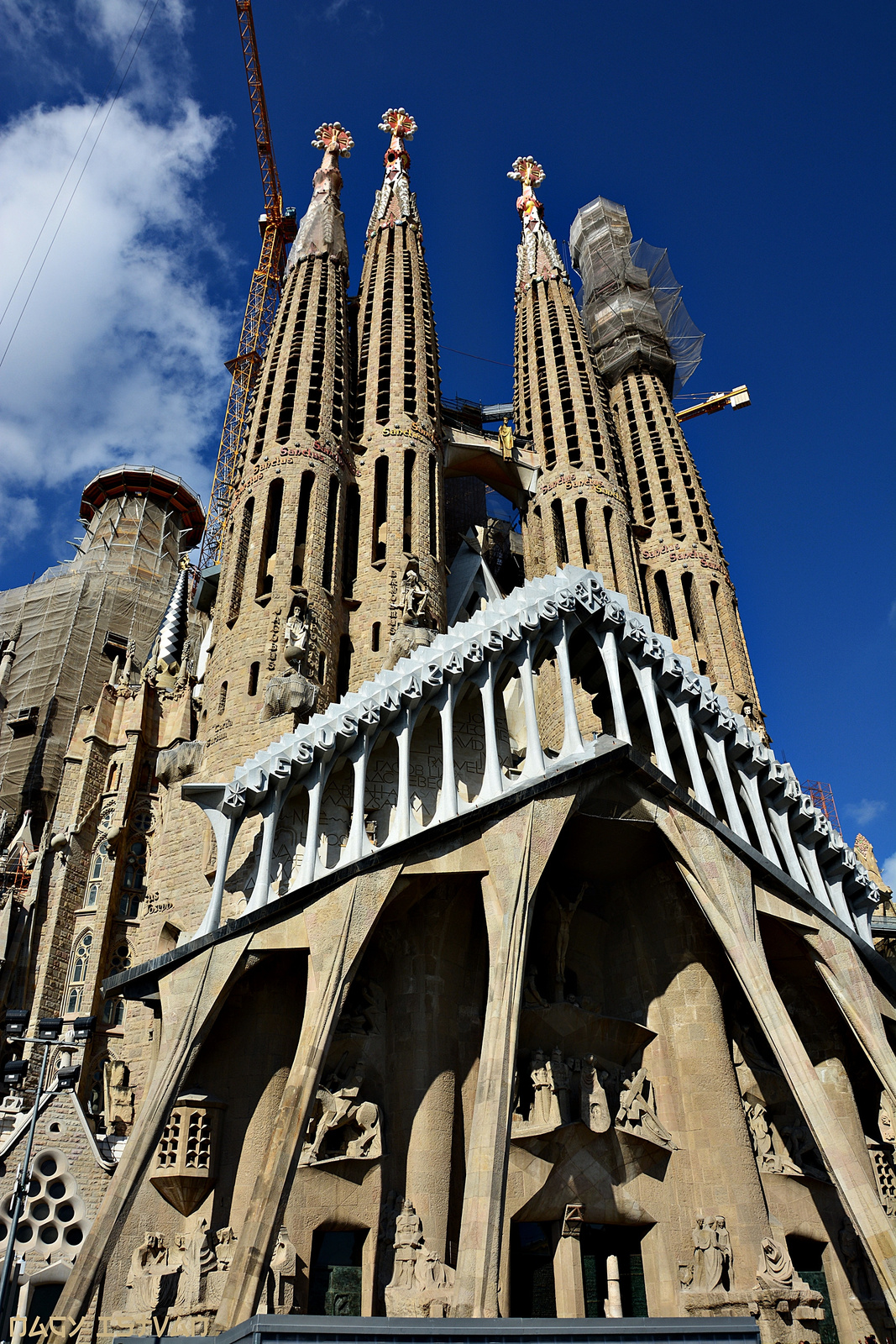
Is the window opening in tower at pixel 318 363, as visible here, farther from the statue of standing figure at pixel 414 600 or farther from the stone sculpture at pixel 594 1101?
the stone sculpture at pixel 594 1101

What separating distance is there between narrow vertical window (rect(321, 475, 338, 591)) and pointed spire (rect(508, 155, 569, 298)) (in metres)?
17.4

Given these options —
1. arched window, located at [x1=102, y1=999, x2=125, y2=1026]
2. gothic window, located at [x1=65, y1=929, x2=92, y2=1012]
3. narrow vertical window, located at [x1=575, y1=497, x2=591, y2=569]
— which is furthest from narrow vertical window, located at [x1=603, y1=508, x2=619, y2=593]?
arched window, located at [x1=102, y1=999, x2=125, y2=1026]

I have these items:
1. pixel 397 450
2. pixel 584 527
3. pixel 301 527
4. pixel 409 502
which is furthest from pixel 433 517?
pixel 584 527

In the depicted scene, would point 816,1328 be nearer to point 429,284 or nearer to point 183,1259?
point 183,1259

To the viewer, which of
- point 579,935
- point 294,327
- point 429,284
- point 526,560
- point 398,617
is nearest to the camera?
point 579,935

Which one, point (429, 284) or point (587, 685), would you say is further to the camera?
point (429, 284)

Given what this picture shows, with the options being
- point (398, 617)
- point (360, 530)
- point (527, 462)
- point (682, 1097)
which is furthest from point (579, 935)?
point (527, 462)

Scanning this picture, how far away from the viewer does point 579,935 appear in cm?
1905

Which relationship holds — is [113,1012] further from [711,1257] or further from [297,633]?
[711,1257]

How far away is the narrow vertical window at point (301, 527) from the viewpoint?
22.7 meters

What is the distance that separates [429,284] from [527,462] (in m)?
7.17

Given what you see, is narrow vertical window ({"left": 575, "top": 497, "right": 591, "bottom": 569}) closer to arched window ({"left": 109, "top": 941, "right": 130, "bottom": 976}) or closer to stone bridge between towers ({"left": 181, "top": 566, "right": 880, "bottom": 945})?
stone bridge between towers ({"left": 181, "top": 566, "right": 880, "bottom": 945})

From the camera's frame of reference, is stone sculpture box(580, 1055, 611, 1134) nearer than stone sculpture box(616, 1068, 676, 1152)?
Yes

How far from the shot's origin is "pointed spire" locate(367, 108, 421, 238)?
3572 cm
